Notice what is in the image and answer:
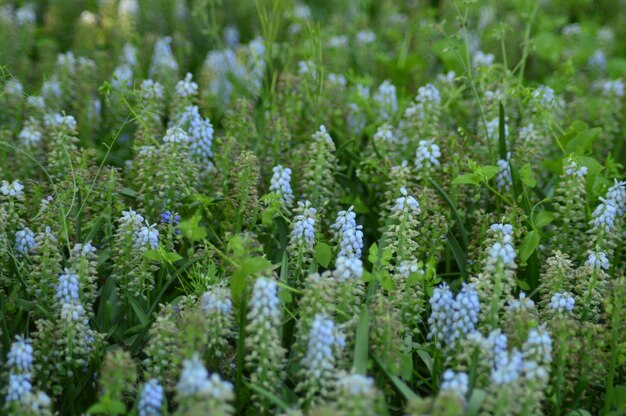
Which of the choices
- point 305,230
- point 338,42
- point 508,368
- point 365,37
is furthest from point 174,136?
point 365,37

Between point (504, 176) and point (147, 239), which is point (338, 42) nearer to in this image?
point (504, 176)

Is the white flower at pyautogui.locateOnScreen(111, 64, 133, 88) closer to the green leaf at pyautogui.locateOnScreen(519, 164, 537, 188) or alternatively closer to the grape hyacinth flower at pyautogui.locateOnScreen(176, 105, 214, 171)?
the grape hyacinth flower at pyautogui.locateOnScreen(176, 105, 214, 171)

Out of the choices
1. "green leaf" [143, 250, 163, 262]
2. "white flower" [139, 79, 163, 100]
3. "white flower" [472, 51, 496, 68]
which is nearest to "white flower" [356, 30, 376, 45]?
"white flower" [472, 51, 496, 68]

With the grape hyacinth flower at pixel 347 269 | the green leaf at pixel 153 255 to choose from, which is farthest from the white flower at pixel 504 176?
the green leaf at pixel 153 255

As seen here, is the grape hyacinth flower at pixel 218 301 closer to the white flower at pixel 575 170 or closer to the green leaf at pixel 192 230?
the green leaf at pixel 192 230

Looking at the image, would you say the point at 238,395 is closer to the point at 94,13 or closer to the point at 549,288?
the point at 549,288

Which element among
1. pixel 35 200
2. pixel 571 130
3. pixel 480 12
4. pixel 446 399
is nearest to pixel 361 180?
pixel 571 130
